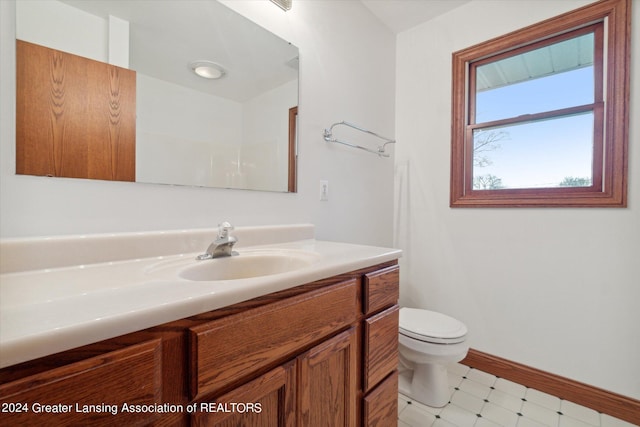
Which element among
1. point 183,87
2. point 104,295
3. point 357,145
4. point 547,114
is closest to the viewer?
point 104,295

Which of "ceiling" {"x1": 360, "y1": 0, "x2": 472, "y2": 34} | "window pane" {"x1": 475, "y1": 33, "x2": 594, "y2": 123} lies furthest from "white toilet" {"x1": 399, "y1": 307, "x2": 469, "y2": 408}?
"ceiling" {"x1": 360, "y1": 0, "x2": 472, "y2": 34}

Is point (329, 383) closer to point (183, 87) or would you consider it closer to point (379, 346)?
point (379, 346)

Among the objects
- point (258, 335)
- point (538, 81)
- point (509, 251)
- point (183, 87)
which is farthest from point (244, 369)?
point (538, 81)

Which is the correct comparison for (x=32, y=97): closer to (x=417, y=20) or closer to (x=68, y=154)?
(x=68, y=154)

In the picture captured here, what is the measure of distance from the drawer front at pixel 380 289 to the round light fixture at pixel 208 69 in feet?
3.21

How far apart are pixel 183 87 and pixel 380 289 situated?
1035mm

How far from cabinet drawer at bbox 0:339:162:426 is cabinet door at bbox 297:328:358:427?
1.10ft

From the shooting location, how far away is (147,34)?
914 mm

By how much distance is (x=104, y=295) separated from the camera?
482 millimetres

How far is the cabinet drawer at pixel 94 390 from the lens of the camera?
12.9 inches

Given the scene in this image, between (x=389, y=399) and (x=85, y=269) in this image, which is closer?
(x=85, y=269)

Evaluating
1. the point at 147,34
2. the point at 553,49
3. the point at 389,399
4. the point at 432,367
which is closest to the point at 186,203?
the point at 147,34

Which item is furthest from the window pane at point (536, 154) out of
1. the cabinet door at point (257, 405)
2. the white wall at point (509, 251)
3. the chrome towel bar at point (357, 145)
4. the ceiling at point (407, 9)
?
the cabinet door at point (257, 405)

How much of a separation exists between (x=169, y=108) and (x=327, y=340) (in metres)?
0.94
